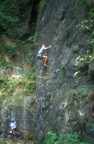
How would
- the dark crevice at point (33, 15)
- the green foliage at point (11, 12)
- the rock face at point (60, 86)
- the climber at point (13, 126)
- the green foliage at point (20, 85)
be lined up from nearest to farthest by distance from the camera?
the rock face at point (60, 86)
the climber at point (13, 126)
the green foliage at point (20, 85)
the green foliage at point (11, 12)
the dark crevice at point (33, 15)

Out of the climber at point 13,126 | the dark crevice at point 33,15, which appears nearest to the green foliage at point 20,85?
the climber at point 13,126

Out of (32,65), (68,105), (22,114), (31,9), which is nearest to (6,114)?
(22,114)

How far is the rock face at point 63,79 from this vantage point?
33.8 feet

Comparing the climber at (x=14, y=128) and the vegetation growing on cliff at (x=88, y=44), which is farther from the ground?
the vegetation growing on cliff at (x=88, y=44)

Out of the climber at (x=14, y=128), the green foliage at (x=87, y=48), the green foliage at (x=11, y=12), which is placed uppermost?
the green foliage at (x=11, y=12)

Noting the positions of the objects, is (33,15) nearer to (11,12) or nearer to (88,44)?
(11,12)

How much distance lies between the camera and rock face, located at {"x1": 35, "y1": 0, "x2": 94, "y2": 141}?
10.3 metres

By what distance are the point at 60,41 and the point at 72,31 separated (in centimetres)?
107

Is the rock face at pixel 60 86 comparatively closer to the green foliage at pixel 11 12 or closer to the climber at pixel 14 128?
the climber at pixel 14 128

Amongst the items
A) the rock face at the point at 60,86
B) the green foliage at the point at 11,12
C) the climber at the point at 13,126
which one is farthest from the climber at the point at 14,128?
the green foliage at the point at 11,12

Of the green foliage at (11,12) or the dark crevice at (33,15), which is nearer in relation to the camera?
the green foliage at (11,12)

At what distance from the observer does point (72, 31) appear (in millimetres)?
12562

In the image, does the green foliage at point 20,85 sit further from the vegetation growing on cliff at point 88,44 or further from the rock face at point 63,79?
the vegetation growing on cliff at point 88,44

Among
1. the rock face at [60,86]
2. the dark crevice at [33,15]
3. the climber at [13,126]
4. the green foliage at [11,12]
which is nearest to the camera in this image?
the rock face at [60,86]
